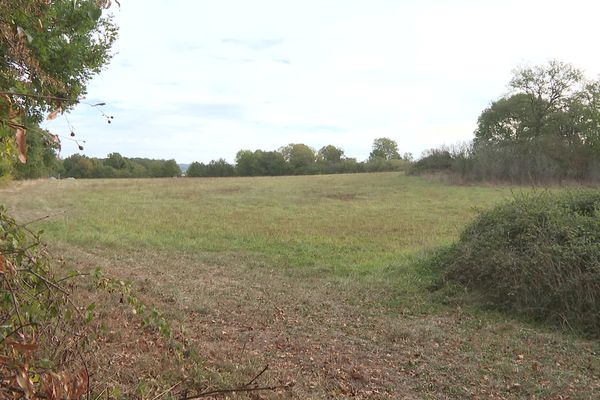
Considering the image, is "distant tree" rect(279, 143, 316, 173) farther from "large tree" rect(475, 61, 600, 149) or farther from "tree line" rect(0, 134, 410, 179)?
"large tree" rect(475, 61, 600, 149)

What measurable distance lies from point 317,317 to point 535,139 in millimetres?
47209

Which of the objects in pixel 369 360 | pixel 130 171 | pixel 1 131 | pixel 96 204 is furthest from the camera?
pixel 130 171

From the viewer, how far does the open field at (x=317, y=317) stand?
17.6ft

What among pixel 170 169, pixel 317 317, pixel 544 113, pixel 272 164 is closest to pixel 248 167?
pixel 272 164

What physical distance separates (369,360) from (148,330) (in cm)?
291

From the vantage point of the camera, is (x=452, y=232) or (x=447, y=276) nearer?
(x=447, y=276)

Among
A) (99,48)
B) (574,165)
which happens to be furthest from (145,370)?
(574,165)

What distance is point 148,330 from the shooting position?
6.15 meters

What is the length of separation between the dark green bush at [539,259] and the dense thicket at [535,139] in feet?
111

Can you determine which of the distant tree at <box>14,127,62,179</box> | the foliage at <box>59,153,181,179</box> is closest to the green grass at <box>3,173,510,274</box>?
the distant tree at <box>14,127,62,179</box>

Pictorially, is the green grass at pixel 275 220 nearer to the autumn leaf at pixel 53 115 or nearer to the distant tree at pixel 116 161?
the autumn leaf at pixel 53 115

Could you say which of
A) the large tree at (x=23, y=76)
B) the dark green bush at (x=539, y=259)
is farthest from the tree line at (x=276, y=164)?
the large tree at (x=23, y=76)

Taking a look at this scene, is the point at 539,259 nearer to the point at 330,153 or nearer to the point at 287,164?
the point at 287,164

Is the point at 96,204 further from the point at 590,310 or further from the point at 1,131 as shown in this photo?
the point at 1,131
